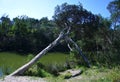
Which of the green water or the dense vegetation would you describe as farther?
the dense vegetation

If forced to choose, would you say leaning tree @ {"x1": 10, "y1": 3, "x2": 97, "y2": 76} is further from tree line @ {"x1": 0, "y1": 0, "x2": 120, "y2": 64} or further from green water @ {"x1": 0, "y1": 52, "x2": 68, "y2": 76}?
green water @ {"x1": 0, "y1": 52, "x2": 68, "y2": 76}

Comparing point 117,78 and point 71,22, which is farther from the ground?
point 71,22

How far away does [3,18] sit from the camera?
155 ft

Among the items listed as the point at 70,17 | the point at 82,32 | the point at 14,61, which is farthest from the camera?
the point at 14,61

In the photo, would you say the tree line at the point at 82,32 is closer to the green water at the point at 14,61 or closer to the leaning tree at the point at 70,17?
the leaning tree at the point at 70,17

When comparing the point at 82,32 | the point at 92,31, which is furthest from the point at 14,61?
the point at 92,31

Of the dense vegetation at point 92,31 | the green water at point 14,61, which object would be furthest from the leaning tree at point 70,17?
the green water at point 14,61

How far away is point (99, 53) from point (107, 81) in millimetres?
15715

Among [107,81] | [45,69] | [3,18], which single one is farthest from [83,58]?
[3,18]

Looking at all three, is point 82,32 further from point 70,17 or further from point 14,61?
point 14,61

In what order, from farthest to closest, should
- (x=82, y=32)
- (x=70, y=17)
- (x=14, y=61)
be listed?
(x=14, y=61) → (x=82, y=32) → (x=70, y=17)

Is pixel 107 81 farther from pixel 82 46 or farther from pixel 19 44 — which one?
pixel 19 44

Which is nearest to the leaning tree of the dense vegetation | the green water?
the dense vegetation

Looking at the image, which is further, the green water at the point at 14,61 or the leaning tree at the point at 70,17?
the leaning tree at the point at 70,17
